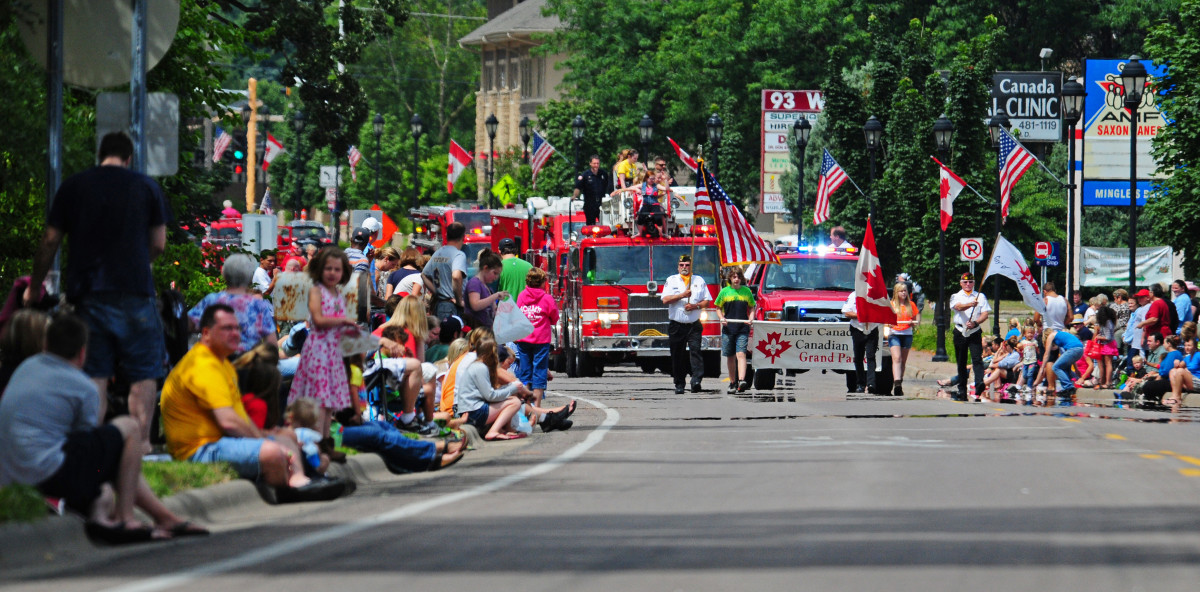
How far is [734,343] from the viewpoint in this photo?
1030 inches

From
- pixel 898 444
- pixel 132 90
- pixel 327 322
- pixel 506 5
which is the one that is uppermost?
pixel 506 5

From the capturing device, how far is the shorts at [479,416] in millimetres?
16578

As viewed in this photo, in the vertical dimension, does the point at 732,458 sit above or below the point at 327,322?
below

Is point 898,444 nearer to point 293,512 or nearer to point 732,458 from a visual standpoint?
point 732,458

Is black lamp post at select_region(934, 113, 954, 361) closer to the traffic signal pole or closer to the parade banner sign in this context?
the parade banner sign

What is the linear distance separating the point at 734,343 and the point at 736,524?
16.3m

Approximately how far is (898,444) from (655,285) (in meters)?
14.6

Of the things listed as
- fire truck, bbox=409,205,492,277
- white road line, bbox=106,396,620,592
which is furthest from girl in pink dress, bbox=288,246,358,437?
fire truck, bbox=409,205,492,277

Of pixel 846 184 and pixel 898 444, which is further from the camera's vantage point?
A: pixel 846 184

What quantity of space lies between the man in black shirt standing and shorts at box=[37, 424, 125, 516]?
2380 cm

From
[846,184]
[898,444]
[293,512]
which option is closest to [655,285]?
[898,444]

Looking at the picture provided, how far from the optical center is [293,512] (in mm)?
10742

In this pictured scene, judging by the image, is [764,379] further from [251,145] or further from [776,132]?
[251,145]

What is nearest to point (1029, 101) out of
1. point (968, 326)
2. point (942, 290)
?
point (942, 290)
